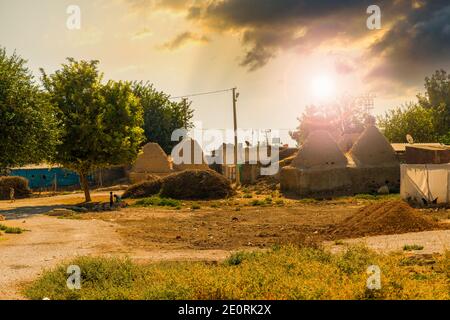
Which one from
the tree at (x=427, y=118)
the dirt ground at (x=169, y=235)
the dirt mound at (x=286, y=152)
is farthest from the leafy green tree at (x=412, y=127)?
the dirt ground at (x=169, y=235)

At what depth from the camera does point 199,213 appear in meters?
31.1

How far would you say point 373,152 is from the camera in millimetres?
43312

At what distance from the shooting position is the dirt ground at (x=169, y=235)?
16359 millimetres

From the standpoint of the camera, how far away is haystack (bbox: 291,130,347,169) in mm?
41750

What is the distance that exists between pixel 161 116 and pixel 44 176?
20.3 meters

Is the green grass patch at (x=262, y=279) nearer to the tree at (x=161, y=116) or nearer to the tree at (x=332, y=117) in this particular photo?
the tree at (x=161, y=116)

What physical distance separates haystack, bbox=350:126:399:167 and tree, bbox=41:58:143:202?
55.6ft

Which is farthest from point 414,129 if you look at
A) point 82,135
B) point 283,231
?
point 283,231

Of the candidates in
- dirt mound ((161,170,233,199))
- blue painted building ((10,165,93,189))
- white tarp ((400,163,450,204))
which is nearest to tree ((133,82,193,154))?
blue painted building ((10,165,93,189))

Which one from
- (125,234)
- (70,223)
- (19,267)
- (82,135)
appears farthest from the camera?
(82,135)

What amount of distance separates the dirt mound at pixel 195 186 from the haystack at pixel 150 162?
11.7 meters

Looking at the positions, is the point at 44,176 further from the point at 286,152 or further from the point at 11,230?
the point at 11,230

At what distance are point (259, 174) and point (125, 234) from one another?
1191 inches
